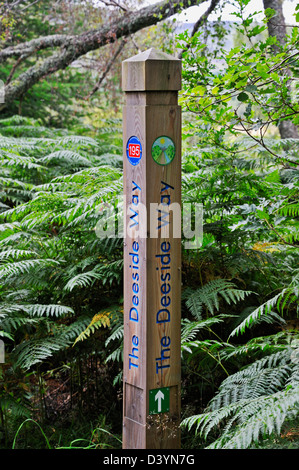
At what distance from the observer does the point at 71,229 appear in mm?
3623

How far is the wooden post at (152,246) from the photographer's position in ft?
7.50

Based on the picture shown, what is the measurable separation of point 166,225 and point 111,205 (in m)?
1.01

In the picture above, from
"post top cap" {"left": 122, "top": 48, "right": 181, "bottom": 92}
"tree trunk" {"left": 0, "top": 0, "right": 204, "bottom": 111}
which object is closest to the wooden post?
"post top cap" {"left": 122, "top": 48, "right": 181, "bottom": 92}

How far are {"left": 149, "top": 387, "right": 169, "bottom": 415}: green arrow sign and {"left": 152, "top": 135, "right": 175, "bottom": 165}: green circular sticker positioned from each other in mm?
996

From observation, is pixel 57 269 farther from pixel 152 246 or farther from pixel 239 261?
pixel 152 246

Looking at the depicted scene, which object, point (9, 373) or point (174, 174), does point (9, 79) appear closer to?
point (9, 373)

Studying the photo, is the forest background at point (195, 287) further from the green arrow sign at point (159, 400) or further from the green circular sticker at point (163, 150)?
the green circular sticker at point (163, 150)

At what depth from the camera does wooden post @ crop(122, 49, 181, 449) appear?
2285 mm

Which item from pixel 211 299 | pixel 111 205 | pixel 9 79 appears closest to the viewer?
pixel 211 299

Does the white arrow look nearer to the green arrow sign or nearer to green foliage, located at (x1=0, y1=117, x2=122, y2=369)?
the green arrow sign

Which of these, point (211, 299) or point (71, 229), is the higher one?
point (71, 229)

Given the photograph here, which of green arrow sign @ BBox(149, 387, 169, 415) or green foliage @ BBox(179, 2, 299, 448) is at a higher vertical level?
green foliage @ BBox(179, 2, 299, 448)

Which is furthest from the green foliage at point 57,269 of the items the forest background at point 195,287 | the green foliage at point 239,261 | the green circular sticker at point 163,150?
the green circular sticker at point 163,150
